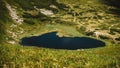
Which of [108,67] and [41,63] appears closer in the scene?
[108,67]

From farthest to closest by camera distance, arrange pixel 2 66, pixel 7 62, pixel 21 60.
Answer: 1. pixel 21 60
2. pixel 7 62
3. pixel 2 66

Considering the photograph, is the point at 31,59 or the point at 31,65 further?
the point at 31,59

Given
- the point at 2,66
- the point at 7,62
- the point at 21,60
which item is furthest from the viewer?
the point at 21,60

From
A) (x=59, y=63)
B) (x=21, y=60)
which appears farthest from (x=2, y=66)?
(x=59, y=63)

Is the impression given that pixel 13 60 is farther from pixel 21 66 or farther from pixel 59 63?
pixel 59 63

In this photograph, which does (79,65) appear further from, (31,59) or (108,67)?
(31,59)

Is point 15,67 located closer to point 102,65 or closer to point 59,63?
point 59,63

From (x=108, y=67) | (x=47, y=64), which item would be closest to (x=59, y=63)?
(x=47, y=64)
